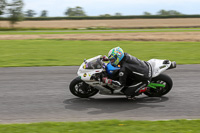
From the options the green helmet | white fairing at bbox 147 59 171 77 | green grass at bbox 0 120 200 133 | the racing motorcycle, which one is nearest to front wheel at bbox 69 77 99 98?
the racing motorcycle

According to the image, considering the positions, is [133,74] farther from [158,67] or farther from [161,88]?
[161,88]

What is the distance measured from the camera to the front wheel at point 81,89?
809cm

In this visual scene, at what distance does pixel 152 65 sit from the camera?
26.8 feet

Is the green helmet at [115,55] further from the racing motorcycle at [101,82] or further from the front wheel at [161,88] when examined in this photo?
the front wheel at [161,88]

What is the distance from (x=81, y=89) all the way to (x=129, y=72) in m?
1.40

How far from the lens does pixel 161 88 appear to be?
27.0 feet

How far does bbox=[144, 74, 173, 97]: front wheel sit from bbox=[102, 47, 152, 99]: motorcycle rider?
31cm

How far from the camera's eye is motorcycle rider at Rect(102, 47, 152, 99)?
24.9ft

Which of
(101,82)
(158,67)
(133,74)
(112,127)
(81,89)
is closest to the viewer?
(112,127)

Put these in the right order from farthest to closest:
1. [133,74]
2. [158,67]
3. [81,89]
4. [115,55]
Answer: [81,89] < [158,67] < [133,74] < [115,55]

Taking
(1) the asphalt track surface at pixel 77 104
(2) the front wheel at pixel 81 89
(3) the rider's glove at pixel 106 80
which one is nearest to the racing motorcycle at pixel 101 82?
(2) the front wheel at pixel 81 89

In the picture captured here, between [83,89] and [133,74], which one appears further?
[83,89]

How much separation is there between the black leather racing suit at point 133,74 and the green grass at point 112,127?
176cm

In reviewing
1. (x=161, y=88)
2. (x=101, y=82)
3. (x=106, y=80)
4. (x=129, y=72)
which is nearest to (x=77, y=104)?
(x=101, y=82)
